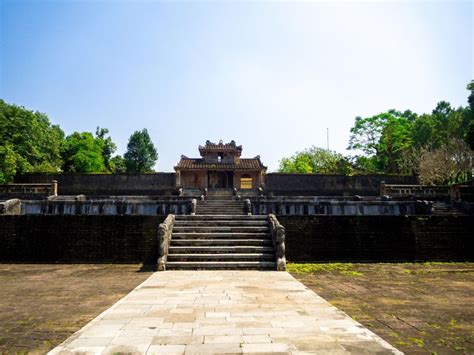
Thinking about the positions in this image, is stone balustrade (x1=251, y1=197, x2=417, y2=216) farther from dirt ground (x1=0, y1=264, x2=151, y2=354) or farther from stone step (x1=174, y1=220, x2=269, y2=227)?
dirt ground (x1=0, y1=264, x2=151, y2=354)

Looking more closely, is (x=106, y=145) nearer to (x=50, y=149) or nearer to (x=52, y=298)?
(x=50, y=149)

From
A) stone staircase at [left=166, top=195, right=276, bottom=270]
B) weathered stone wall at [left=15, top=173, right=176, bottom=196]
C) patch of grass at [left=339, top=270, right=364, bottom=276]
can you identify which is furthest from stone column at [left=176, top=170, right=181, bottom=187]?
patch of grass at [left=339, top=270, right=364, bottom=276]

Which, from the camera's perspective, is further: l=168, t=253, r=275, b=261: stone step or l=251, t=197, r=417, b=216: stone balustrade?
l=251, t=197, r=417, b=216: stone balustrade

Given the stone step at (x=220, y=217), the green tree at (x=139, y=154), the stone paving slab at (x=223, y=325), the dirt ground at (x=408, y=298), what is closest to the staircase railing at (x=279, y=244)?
the dirt ground at (x=408, y=298)

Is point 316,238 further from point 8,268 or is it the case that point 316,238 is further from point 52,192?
point 52,192

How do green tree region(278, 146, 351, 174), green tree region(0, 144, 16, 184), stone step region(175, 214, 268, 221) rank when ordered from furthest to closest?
green tree region(278, 146, 351, 174) → green tree region(0, 144, 16, 184) → stone step region(175, 214, 268, 221)

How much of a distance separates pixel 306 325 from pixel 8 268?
850cm

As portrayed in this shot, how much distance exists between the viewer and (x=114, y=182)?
29.3 m

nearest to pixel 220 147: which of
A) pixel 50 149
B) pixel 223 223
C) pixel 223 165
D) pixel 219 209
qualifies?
pixel 223 165

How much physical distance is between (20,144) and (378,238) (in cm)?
3203

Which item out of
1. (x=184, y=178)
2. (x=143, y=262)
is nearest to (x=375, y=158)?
(x=184, y=178)

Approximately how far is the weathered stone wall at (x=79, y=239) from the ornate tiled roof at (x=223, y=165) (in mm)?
21607

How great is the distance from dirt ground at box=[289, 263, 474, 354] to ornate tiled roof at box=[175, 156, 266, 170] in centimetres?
2297

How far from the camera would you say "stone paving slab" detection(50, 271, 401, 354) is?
336 centimetres
